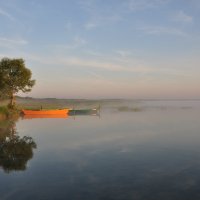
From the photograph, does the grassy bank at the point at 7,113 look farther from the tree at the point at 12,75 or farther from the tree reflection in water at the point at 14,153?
the tree reflection in water at the point at 14,153

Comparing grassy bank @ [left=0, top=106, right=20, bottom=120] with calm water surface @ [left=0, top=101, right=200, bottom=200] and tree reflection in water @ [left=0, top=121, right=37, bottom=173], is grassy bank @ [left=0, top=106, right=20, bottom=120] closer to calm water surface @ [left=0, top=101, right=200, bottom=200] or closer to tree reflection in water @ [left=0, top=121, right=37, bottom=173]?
tree reflection in water @ [left=0, top=121, right=37, bottom=173]

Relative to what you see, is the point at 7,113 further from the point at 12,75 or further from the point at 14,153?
the point at 14,153

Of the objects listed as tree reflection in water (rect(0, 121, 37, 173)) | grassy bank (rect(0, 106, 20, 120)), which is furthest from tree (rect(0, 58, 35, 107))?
tree reflection in water (rect(0, 121, 37, 173))

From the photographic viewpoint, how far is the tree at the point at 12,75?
252 feet

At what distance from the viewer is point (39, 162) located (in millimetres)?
24391

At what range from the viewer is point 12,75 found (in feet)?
255

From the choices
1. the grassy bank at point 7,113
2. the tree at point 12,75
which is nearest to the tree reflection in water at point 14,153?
the grassy bank at point 7,113

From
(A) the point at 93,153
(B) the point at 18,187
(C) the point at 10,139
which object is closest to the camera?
(B) the point at 18,187

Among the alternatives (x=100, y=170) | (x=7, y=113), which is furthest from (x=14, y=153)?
(x=7, y=113)

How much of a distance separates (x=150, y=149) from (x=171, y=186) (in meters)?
13.0

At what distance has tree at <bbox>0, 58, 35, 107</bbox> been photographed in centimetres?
7694

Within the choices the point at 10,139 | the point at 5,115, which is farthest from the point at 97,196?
the point at 5,115

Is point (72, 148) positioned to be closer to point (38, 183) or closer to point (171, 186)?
point (38, 183)

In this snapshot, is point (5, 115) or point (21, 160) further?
point (5, 115)
